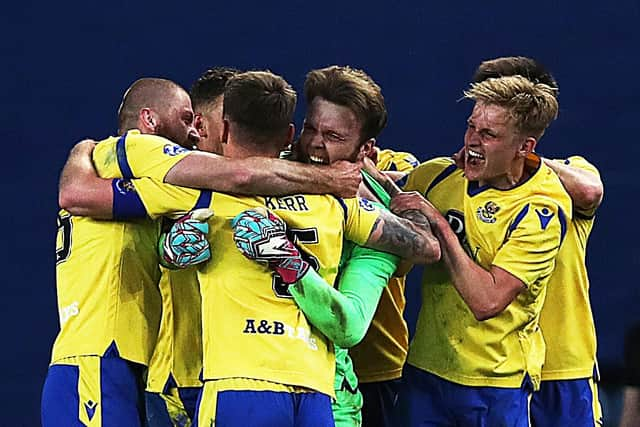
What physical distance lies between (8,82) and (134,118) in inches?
55.6

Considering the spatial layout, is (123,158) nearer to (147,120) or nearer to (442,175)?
(147,120)

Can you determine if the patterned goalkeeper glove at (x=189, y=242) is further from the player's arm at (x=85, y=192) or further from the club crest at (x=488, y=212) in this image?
the club crest at (x=488, y=212)

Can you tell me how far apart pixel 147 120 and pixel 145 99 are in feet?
0.21

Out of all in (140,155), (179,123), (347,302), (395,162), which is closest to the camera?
(347,302)

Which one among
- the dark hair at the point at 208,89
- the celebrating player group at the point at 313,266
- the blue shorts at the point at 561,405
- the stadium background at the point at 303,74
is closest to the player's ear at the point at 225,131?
the celebrating player group at the point at 313,266

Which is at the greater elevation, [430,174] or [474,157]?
[474,157]

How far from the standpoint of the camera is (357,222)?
9.91 feet

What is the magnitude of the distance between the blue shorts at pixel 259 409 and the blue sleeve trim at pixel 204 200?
0.42 meters

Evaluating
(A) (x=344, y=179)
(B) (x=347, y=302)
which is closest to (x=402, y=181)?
(A) (x=344, y=179)

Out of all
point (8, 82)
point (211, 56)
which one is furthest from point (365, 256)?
point (8, 82)

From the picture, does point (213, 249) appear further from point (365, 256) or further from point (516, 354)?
point (516, 354)

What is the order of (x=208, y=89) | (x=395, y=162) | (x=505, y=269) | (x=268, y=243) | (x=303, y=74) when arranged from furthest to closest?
(x=303, y=74) < (x=395, y=162) < (x=208, y=89) < (x=505, y=269) < (x=268, y=243)

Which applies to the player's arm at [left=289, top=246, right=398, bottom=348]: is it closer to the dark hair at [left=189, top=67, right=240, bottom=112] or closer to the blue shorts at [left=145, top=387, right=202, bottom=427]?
the blue shorts at [left=145, top=387, right=202, bottom=427]

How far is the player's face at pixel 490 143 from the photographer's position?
129 inches
